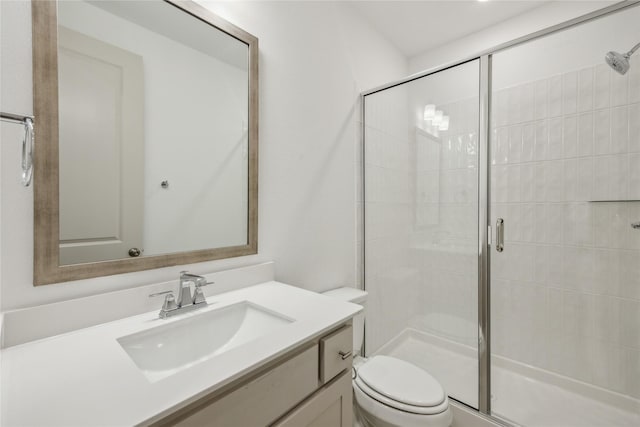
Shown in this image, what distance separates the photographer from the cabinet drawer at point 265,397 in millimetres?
602

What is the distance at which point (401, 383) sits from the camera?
132 centimetres

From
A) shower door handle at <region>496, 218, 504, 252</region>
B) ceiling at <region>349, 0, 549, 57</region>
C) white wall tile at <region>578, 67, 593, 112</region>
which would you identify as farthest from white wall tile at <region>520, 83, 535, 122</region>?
shower door handle at <region>496, 218, 504, 252</region>

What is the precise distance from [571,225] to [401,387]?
1495mm

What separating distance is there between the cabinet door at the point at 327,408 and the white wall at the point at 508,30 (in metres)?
1.70

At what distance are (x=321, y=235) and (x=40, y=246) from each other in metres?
1.21

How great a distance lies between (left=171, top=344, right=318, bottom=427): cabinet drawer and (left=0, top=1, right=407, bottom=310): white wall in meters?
0.58

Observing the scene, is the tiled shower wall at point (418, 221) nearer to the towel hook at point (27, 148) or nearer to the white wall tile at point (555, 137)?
the white wall tile at point (555, 137)

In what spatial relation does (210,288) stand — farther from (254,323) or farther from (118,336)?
(118,336)

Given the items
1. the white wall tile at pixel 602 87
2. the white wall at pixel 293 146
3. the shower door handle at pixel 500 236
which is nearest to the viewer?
the white wall at pixel 293 146

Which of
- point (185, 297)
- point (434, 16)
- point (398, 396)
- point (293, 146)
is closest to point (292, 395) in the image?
point (185, 297)

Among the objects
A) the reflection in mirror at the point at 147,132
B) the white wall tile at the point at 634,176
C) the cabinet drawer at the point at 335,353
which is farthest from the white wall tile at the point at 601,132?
the reflection in mirror at the point at 147,132

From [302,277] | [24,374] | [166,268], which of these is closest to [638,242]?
[302,277]

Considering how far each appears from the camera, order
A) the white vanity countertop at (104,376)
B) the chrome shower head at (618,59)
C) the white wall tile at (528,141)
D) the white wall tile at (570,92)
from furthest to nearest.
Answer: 1. the white wall tile at (528,141)
2. the white wall tile at (570,92)
3. the chrome shower head at (618,59)
4. the white vanity countertop at (104,376)

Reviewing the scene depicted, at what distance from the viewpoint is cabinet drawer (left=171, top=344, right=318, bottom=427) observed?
1.98 feet
